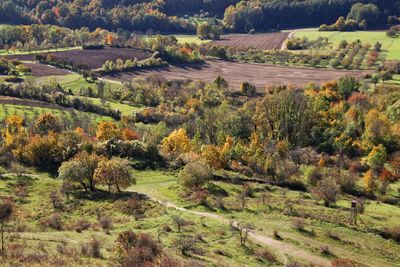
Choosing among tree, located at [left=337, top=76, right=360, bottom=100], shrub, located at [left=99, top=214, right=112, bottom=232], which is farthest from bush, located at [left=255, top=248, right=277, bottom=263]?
tree, located at [left=337, top=76, right=360, bottom=100]

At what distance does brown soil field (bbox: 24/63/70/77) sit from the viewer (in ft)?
572

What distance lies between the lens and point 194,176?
72.8 m

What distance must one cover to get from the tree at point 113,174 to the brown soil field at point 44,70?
11241 cm

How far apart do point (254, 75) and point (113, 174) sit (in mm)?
126922

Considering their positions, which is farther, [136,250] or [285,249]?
[285,249]

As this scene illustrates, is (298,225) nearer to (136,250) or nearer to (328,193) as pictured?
(328,193)

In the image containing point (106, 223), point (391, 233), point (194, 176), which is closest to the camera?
point (106, 223)

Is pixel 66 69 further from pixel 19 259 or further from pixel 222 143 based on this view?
pixel 19 259

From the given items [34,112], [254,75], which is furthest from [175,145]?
[254,75]

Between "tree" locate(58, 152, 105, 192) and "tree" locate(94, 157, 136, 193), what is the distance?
1269 millimetres

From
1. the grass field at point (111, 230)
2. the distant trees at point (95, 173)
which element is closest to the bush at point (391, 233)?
the grass field at point (111, 230)

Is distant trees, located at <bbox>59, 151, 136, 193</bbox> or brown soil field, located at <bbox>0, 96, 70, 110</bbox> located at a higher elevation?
distant trees, located at <bbox>59, 151, 136, 193</bbox>

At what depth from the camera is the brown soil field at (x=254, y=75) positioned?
178 metres

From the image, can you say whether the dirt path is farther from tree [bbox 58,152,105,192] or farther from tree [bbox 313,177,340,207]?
tree [bbox 58,152,105,192]
